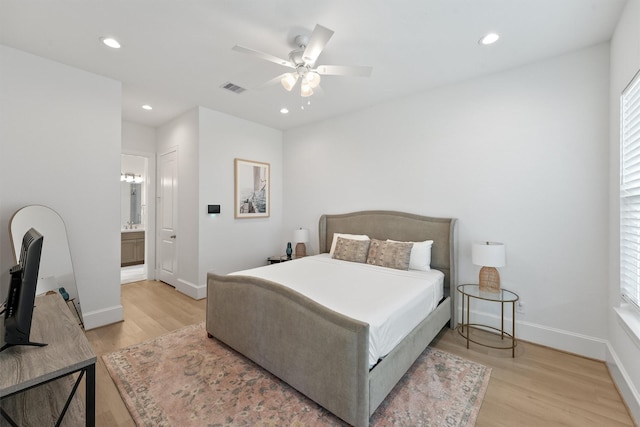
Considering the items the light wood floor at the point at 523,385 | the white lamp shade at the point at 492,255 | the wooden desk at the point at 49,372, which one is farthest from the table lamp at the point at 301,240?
the wooden desk at the point at 49,372

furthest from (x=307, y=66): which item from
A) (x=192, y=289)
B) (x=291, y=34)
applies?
(x=192, y=289)

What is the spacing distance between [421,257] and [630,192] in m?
1.71

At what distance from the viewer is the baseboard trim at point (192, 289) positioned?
4004mm

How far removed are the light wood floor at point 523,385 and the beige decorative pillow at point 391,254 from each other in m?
0.87

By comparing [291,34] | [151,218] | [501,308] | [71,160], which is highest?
[291,34]

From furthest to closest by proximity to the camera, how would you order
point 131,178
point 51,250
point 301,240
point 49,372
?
point 131,178
point 301,240
point 51,250
point 49,372

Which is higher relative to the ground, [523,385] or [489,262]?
[489,262]

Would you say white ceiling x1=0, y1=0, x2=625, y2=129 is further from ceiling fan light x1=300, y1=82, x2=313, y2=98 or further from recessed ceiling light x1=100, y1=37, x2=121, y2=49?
ceiling fan light x1=300, y1=82, x2=313, y2=98

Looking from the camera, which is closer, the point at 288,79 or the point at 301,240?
the point at 288,79

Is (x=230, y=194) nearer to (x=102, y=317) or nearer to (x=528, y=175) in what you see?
(x=102, y=317)

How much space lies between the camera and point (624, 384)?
6.41 feet

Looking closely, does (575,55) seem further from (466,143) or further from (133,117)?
(133,117)

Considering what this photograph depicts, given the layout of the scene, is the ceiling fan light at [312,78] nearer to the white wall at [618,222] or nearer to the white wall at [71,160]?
the white wall at [618,222]

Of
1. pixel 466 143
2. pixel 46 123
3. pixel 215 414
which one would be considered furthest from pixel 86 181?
pixel 466 143
